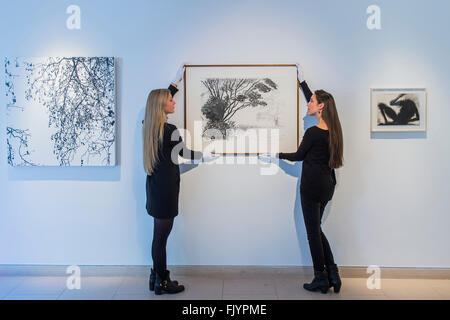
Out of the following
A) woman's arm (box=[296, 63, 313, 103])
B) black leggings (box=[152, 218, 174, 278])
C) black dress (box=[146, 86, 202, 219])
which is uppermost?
woman's arm (box=[296, 63, 313, 103])

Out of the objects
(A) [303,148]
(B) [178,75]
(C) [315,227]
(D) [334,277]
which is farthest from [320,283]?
(B) [178,75]

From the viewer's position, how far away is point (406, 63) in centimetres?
A: 321

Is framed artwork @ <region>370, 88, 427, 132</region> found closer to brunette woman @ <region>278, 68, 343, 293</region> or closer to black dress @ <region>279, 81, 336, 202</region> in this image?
brunette woman @ <region>278, 68, 343, 293</region>

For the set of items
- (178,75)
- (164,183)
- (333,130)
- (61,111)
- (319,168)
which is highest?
(178,75)

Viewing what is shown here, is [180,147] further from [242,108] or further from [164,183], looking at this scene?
[242,108]

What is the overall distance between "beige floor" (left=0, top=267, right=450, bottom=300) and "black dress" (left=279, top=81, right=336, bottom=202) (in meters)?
0.80

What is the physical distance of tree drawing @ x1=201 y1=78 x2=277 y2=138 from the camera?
322 centimetres

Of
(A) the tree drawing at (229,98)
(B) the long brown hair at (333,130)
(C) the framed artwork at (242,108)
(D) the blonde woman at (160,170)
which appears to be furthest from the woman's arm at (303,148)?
(D) the blonde woman at (160,170)

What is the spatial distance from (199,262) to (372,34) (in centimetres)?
250

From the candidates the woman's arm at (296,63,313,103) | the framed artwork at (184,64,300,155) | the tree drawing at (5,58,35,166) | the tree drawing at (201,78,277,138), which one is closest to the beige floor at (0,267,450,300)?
the tree drawing at (5,58,35,166)

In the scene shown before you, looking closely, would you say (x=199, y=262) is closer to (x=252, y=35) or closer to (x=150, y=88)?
(x=150, y=88)

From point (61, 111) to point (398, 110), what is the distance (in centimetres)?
293

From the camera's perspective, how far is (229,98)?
323 cm

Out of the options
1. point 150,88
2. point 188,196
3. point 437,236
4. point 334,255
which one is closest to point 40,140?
point 150,88
